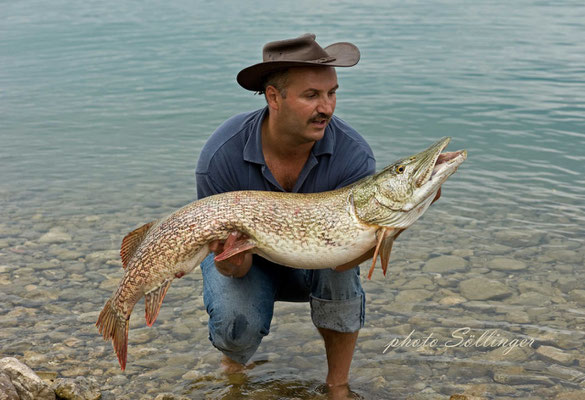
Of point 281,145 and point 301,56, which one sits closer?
point 301,56

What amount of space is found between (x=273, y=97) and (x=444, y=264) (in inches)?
121

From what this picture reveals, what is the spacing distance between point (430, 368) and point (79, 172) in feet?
22.7

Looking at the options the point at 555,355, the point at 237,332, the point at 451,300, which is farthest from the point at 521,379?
the point at 237,332

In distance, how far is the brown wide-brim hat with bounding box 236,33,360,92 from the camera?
3.85 m

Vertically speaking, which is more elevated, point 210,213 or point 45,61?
point 210,213

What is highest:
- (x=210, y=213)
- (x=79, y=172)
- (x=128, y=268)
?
(x=210, y=213)

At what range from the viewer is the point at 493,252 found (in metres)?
6.72

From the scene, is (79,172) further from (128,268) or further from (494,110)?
(494,110)

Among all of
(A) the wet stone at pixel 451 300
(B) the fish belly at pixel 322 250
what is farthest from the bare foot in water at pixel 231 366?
(A) the wet stone at pixel 451 300

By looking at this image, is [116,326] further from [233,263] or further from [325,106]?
[325,106]

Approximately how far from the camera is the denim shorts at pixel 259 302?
4.16m

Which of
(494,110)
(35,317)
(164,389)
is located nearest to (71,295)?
(35,317)

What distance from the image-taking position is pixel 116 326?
384 centimetres

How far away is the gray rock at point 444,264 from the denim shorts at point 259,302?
2.20 metres
